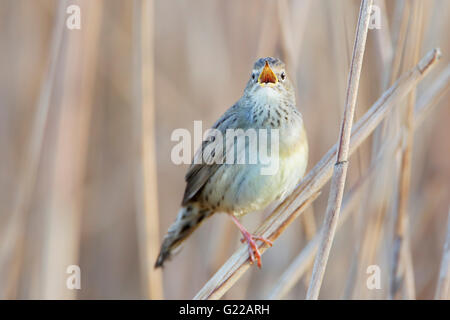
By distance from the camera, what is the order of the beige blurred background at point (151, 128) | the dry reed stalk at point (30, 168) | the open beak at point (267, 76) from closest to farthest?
the open beak at point (267, 76) → the dry reed stalk at point (30, 168) → the beige blurred background at point (151, 128)

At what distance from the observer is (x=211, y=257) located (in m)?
2.77

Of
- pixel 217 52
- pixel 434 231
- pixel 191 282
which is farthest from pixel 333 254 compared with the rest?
pixel 217 52

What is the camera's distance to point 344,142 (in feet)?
5.32

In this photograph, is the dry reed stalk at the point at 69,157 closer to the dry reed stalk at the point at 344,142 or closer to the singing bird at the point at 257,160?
the singing bird at the point at 257,160

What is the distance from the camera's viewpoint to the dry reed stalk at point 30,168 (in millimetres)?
2352

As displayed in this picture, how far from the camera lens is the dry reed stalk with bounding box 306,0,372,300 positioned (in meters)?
1.58

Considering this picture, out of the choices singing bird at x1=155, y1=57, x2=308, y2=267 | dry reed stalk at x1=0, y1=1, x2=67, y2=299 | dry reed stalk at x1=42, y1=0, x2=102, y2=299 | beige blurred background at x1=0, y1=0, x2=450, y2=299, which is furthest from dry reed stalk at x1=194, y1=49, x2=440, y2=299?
dry reed stalk at x1=0, y1=1, x2=67, y2=299

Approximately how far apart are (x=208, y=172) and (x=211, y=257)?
1.74 ft

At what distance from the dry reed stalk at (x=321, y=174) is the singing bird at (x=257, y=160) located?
0.17 meters

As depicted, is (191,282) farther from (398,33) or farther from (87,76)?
(398,33)

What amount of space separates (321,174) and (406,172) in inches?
18.4

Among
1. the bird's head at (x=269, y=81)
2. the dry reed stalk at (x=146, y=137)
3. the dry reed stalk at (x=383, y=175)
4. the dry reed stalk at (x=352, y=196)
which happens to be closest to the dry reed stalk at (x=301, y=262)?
the dry reed stalk at (x=352, y=196)
